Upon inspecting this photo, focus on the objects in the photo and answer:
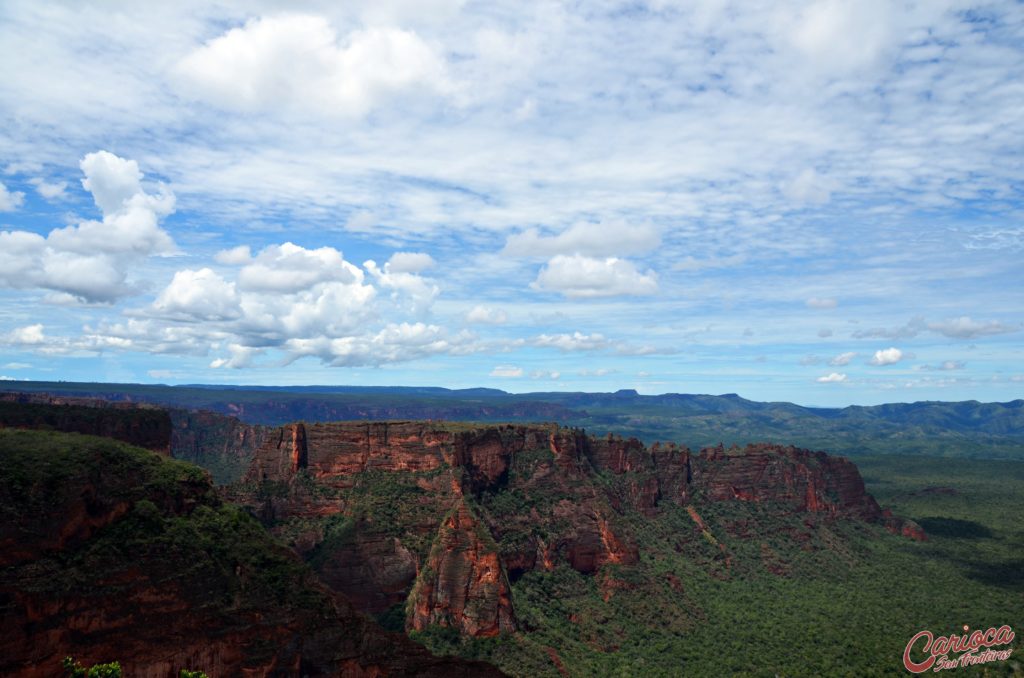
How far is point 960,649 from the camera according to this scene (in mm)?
101188

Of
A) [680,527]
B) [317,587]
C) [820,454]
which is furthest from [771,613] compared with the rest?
[317,587]

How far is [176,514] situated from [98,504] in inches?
263

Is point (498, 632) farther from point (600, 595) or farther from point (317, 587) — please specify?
point (317, 587)

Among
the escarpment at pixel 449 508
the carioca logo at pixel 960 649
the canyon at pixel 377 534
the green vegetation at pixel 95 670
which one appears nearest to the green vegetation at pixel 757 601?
the canyon at pixel 377 534

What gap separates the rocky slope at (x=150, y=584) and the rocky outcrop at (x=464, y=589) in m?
27.8

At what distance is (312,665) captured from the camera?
58156 millimetres

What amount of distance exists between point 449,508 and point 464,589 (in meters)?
17.8

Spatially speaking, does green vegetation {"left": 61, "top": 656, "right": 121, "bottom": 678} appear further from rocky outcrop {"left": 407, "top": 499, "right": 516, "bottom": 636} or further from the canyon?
rocky outcrop {"left": 407, "top": 499, "right": 516, "bottom": 636}

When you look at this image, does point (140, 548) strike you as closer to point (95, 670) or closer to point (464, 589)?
point (95, 670)

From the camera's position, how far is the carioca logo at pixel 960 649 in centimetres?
9593

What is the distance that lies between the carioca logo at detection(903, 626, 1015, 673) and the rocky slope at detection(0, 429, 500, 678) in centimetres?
6780

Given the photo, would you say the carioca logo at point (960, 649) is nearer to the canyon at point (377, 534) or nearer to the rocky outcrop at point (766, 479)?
the canyon at point (377, 534)

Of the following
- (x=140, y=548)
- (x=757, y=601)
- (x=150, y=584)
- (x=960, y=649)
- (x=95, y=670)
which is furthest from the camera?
(x=757, y=601)

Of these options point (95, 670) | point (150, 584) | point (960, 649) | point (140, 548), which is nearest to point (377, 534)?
point (140, 548)
